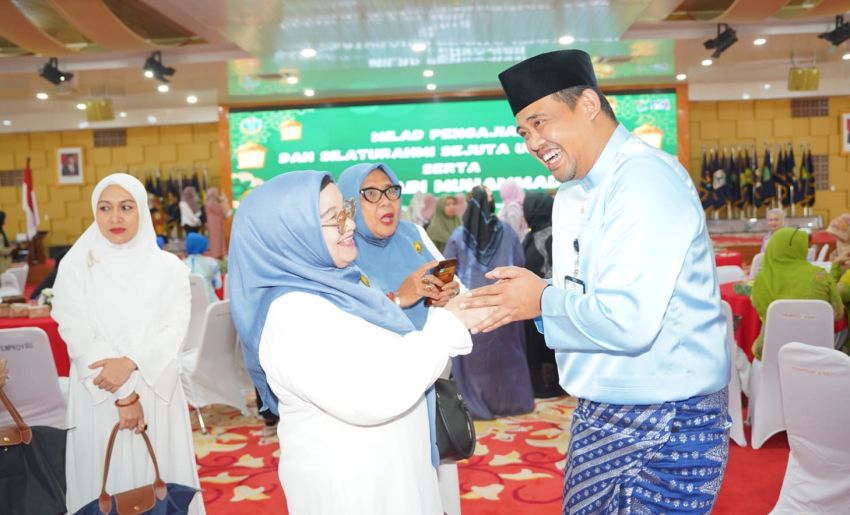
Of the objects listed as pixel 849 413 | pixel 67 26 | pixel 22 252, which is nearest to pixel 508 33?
pixel 67 26

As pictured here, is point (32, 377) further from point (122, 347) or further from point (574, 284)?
point (574, 284)

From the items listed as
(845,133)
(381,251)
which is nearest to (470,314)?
(381,251)

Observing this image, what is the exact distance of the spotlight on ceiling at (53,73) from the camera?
8695mm

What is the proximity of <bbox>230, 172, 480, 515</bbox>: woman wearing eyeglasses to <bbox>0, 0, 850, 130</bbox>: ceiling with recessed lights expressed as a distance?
5.67 metres

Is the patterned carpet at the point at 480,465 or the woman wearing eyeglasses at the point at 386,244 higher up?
the woman wearing eyeglasses at the point at 386,244

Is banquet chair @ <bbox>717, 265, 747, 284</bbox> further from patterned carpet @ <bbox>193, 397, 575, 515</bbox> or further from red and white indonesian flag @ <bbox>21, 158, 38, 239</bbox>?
red and white indonesian flag @ <bbox>21, 158, 38, 239</bbox>

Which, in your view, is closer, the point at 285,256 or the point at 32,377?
the point at 285,256

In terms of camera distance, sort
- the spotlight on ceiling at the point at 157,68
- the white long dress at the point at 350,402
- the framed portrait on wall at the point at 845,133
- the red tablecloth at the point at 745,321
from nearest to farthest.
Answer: the white long dress at the point at 350,402, the red tablecloth at the point at 745,321, the spotlight on ceiling at the point at 157,68, the framed portrait on wall at the point at 845,133

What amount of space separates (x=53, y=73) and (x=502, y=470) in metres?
7.48

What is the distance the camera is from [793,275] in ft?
Result: 14.1

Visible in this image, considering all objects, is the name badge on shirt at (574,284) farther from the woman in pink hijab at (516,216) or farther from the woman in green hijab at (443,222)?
the woman in green hijab at (443,222)

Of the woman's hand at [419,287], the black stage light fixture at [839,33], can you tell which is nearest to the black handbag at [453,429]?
the woman's hand at [419,287]

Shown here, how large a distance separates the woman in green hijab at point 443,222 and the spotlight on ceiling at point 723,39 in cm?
363

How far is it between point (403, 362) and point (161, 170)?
13.4 m
